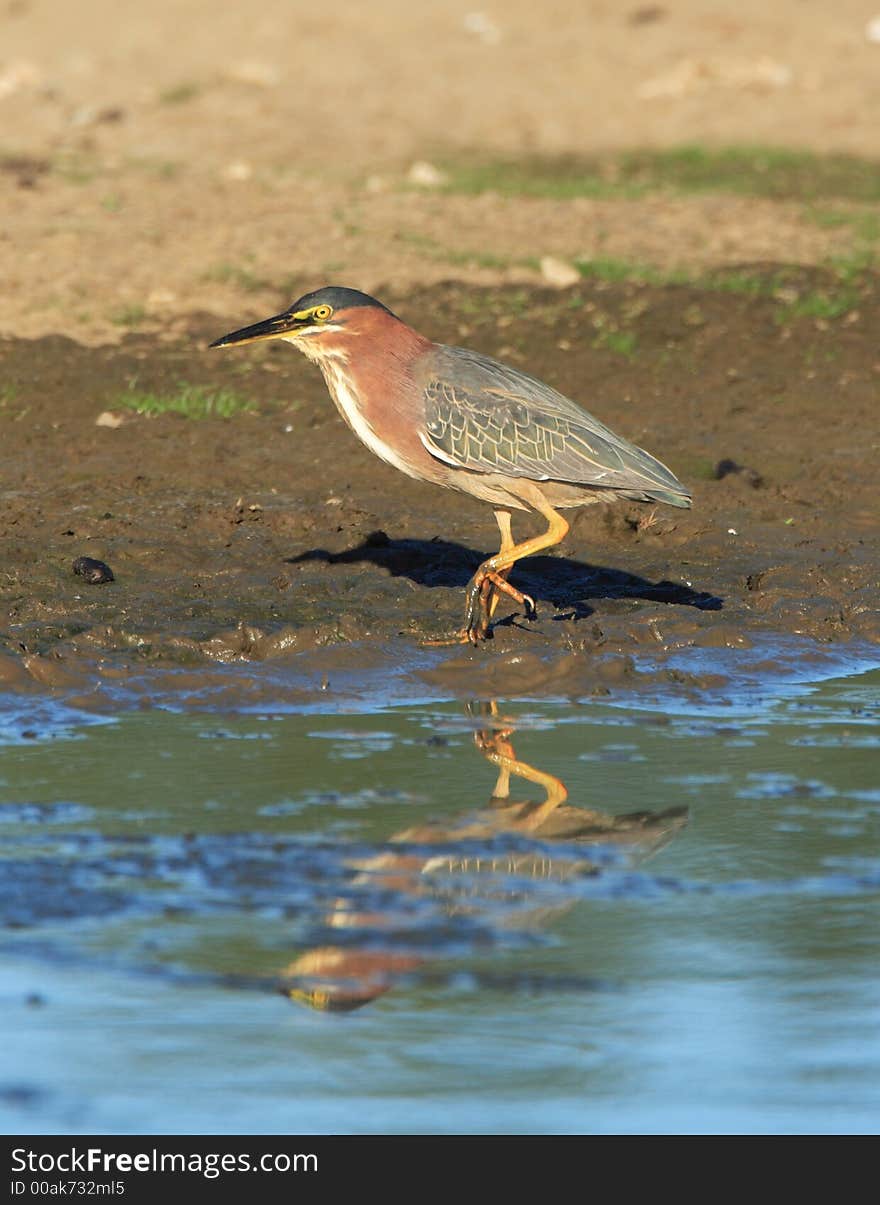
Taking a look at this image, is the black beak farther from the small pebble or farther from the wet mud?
the small pebble

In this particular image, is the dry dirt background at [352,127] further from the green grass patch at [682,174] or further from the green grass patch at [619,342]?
the green grass patch at [619,342]

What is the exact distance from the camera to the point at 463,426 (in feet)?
25.3

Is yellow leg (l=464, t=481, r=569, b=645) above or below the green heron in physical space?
below

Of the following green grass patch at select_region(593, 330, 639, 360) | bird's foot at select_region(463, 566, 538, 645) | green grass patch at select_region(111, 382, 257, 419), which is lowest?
bird's foot at select_region(463, 566, 538, 645)

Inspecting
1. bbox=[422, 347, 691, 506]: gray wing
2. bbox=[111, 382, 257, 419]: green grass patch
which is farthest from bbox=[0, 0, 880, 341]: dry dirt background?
bbox=[422, 347, 691, 506]: gray wing

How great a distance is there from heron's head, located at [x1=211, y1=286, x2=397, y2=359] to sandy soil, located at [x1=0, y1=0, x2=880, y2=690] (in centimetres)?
109

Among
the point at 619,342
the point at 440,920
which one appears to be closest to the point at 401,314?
the point at 619,342

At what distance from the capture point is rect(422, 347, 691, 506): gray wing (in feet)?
25.3

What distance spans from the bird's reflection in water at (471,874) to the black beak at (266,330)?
216cm

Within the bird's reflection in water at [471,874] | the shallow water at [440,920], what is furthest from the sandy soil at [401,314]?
the bird's reflection in water at [471,874]

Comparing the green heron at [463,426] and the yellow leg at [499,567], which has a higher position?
the green heron at [463,426]

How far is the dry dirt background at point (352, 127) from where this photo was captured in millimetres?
13500

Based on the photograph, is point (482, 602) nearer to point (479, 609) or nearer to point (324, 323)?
point (479, 609)
